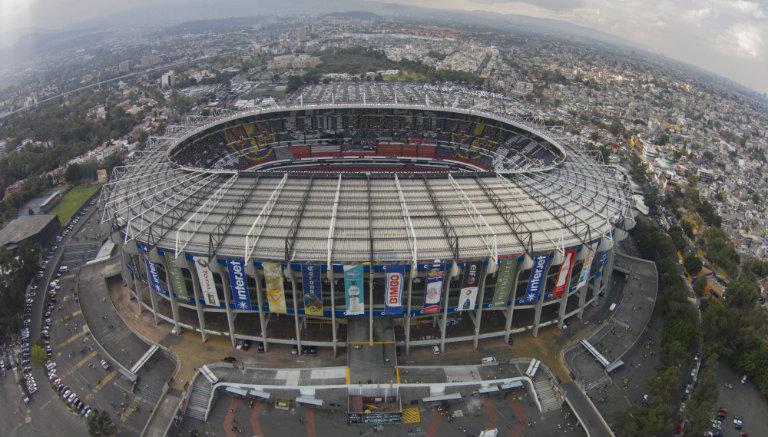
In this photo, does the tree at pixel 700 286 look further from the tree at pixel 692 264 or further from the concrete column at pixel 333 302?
the concrete column at pixel 333 302

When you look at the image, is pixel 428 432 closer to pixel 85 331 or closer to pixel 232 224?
pixel 232 224

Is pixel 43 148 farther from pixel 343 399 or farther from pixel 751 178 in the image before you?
pixel 751 178

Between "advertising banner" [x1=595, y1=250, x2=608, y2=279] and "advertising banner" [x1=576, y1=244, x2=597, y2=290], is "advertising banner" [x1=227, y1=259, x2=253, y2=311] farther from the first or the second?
"advertising banner" [x1=595, y1=250, x2=608, y2=279]

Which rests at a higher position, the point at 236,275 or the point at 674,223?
the point at 236,275

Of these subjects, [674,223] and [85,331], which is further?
[674,223]

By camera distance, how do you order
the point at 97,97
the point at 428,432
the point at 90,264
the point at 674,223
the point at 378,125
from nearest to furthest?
the point at 428,432 < the point at 90,264 < the point at 674,223 < the point at 378,125 < the point at 97,97

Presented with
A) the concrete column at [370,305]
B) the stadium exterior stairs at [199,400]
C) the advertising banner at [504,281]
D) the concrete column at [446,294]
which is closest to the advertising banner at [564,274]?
the advertising banner at [504,281]

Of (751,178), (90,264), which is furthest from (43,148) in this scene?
(751,178)

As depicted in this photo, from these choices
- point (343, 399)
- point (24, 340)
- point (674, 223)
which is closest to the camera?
point (343, 399)
